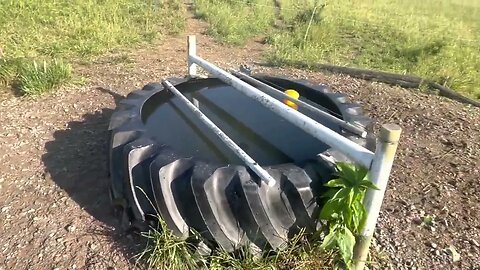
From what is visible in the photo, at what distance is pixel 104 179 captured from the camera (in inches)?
115

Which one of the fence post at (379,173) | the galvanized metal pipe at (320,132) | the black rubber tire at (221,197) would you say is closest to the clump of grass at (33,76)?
the black rubber tire at (221,197)

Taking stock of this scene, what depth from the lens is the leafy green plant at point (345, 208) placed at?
1.73 m

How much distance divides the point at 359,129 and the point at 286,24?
21.7 ft

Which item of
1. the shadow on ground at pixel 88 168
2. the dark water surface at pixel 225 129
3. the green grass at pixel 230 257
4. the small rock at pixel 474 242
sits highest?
the dark water surface at pixel 225 129

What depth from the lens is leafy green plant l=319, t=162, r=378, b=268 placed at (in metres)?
1.73

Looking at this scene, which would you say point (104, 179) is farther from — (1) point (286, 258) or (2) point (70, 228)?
(1) point (286, 258)

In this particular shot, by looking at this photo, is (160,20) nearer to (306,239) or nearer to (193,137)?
(193,137)

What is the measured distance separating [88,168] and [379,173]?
7.53 feet

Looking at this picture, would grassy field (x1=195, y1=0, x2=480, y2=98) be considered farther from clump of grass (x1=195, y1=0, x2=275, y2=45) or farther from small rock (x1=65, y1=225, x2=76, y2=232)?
small rock (x1=65, y1=225, x2=76, y2=232)

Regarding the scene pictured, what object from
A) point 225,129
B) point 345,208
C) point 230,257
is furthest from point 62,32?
point 345,208

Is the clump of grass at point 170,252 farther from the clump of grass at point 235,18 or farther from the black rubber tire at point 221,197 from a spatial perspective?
the clump of grass at point 235,18

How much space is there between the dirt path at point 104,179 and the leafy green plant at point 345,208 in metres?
0.63

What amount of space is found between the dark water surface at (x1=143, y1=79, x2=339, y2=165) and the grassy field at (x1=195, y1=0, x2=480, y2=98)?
2.79m

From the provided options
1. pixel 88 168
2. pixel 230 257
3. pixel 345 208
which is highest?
pixel 345 208
